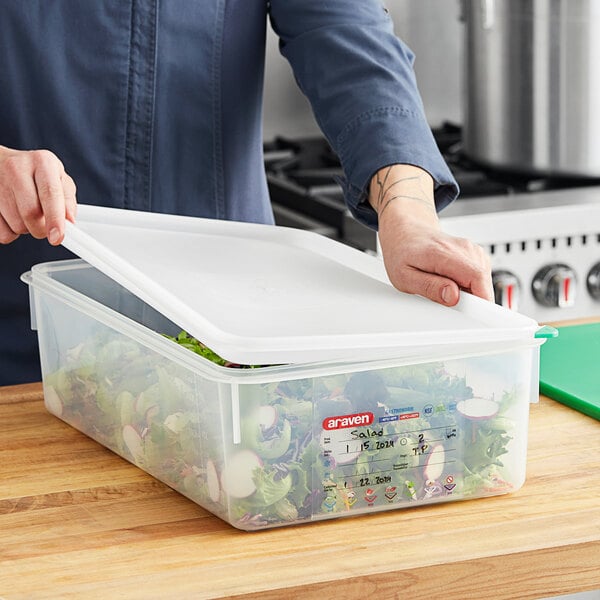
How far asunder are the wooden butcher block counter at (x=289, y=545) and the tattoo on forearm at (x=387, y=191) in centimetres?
33

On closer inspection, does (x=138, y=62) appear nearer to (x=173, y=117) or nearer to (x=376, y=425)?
(x=173, y=117)

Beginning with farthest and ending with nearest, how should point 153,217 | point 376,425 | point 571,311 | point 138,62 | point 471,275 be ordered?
point 571,311, point 138,62, point 153,217, point 471,275, point 376,425

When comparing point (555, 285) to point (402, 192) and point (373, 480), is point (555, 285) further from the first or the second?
point (373, 480)

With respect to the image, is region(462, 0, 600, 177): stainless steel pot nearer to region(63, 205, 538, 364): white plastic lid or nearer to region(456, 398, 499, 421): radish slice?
region(63, 205, 538, 364): white plastic lid

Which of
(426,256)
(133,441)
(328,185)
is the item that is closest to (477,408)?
(426,256)

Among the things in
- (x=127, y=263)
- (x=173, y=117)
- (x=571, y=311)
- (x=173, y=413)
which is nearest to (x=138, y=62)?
(x=173, y=117)

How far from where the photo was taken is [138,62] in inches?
57.1

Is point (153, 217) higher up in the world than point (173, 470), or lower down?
higher up

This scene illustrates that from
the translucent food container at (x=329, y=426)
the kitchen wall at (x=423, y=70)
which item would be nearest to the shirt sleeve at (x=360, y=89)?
the translucent food container at (x=329, y=426)

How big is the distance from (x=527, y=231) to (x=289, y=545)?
44.8 inches

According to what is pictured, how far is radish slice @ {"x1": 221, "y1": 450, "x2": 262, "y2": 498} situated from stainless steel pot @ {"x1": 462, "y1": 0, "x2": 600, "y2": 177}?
135 centimetres

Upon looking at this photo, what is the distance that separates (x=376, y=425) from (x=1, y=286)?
0.72 meters

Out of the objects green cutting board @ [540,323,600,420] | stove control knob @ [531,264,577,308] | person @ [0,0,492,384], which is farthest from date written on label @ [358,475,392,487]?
stove control knob @ [531,264,577,308]

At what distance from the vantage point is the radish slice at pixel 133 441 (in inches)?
40.9
